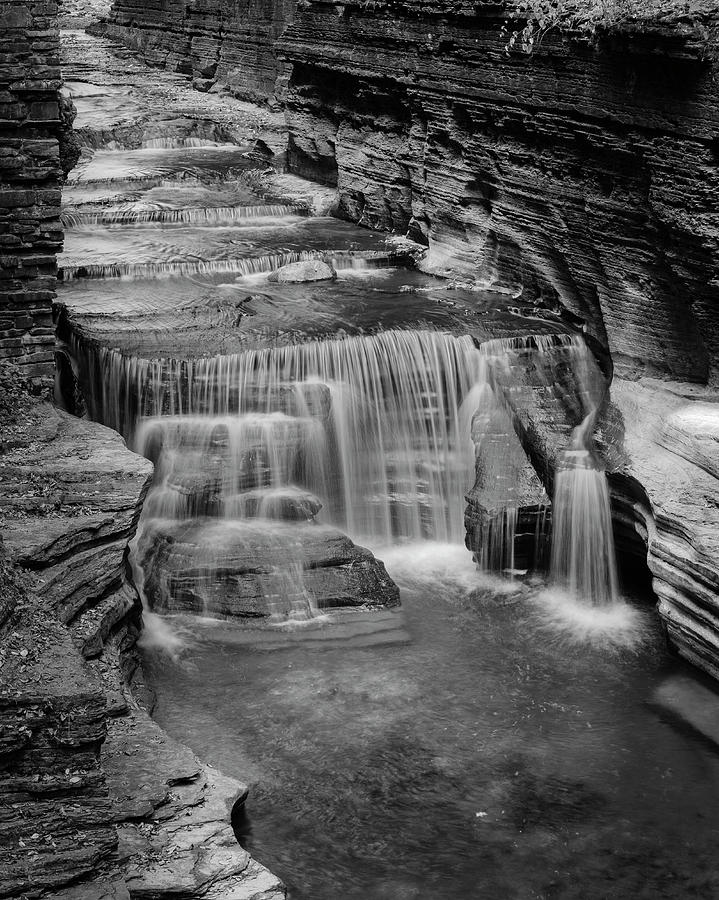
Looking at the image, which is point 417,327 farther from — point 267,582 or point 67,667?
point 67,667

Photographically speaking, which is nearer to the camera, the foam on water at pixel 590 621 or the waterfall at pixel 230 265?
the foam on water at pixel 590 621

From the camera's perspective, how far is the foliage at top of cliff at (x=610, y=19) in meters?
9.45

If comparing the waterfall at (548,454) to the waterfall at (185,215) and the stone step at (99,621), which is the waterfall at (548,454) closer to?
the stone step at (99,621)

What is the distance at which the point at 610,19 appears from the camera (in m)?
10.5

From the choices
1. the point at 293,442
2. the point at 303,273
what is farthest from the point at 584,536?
the point at 303,273

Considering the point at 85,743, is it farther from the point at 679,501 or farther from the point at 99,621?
the point at 679,501

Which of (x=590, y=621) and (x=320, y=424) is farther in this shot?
A: (x=320, y=424)

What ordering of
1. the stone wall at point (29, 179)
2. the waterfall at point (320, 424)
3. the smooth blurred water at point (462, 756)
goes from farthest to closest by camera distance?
the waterfall at point (320, 424)
the stone wall at point (29, 179)
the smooth blurred water at point (462, 756)

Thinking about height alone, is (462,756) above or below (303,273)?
below

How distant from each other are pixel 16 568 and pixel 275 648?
2731 millimetres

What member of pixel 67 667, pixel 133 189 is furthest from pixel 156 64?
pixel 67 667

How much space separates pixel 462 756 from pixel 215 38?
2046cm

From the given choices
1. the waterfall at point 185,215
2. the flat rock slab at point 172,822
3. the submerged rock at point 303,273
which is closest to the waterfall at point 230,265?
the submerged rock at point 303,273

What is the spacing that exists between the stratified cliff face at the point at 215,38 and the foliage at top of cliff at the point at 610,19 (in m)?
9.16
